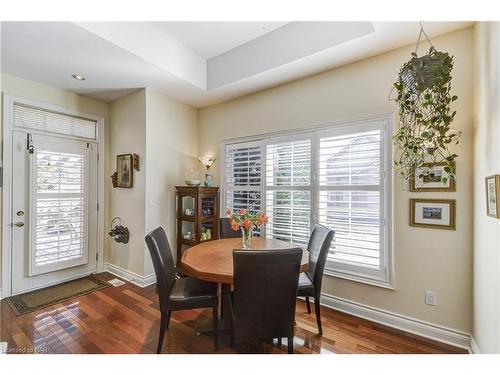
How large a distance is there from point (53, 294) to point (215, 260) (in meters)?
A: 2.46

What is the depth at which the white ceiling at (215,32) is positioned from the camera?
2582 mm

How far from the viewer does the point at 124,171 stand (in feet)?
11.3

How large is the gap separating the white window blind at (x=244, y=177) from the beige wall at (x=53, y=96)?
76.7 inches

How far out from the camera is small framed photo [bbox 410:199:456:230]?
2033 millimetres

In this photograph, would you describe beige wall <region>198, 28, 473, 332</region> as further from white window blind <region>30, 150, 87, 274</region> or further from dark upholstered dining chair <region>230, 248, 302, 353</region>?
white window blind <region>30, 150, 87, 274</region>

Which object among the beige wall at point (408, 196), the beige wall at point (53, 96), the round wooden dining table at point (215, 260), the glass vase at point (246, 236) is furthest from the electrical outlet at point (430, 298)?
the beige wall at point (53, 96)

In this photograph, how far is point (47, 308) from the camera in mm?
2582

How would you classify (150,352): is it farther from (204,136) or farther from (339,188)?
(204,136)

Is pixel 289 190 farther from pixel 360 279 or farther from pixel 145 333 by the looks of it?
pixel 145 333

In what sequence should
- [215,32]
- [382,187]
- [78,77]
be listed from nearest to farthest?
[382,187] → [215,32] → [78,77]

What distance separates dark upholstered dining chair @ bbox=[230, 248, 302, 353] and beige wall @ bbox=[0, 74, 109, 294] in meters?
3.09

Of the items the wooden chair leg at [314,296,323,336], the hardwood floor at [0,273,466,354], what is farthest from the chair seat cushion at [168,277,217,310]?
the wooden chair leg at [314,296,323,336]

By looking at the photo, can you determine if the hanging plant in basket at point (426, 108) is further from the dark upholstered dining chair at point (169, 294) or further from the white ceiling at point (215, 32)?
the dark upholstered dining chair at point (169, 294)

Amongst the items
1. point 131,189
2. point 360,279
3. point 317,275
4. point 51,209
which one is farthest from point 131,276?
point 360,279
